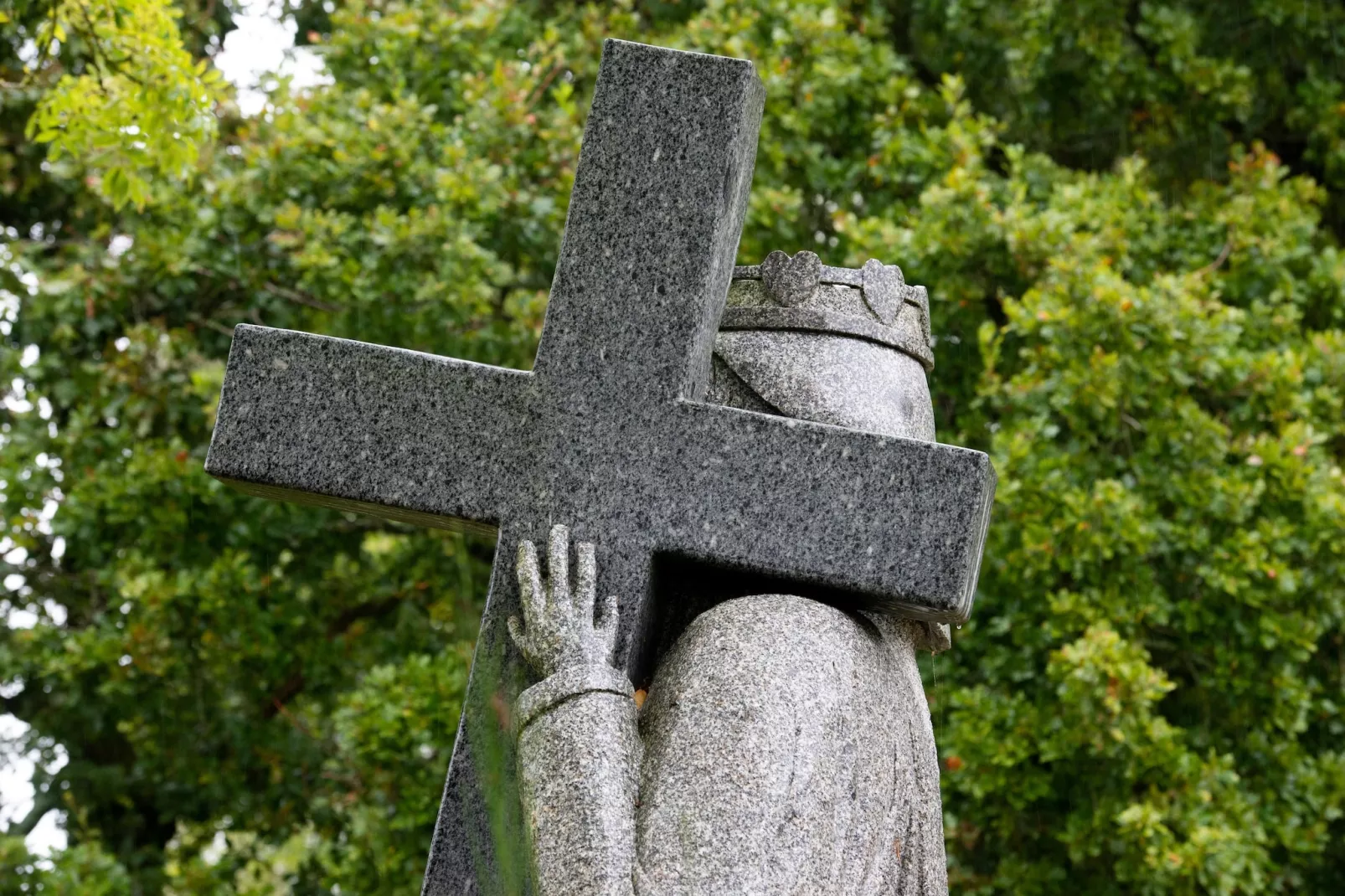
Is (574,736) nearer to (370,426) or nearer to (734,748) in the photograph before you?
(734,748)

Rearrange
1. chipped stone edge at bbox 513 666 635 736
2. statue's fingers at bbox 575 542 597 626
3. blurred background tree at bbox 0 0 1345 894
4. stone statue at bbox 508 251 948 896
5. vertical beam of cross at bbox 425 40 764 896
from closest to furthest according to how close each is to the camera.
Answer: stone statue at bbox 508 251 948 896 < chipped stone edge at bbox 513 666 635 736 < statue's fingers at bbox 575 542 597 626 < vertical beam of cross at bbox 425 40 764 896 < blurred background tree at bbox 0 0 1345 894

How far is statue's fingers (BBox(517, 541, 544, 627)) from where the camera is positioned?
271 cm

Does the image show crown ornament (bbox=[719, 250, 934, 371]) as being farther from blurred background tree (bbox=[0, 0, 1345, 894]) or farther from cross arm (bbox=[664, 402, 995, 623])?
blurred background tree (bbox=[0, 0, 1345, 894])

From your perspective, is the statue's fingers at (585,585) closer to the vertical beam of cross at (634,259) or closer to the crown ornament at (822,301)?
the vertical beam of cross at (634,259)

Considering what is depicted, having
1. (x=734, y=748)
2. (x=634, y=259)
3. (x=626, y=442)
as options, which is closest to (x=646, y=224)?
(x=634, y=259)

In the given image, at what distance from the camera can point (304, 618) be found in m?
8.58

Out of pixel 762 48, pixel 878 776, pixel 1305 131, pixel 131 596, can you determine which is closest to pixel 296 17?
pixel 762 48

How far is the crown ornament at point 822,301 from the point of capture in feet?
10.1

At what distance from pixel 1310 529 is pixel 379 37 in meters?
5.15

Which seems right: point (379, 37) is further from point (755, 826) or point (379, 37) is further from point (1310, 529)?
point (755, 826)

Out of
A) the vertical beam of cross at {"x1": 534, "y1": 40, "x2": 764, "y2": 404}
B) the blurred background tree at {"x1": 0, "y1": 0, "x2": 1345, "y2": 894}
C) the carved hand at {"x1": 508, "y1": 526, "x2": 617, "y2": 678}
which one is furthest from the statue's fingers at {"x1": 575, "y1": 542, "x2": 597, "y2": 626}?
the blurred background tree at {"x1": 0, "y1": 0, "x2": 1345, "y2": 894}

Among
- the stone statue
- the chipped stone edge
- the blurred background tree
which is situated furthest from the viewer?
the blurred background tree

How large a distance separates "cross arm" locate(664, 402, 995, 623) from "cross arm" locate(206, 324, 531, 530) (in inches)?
13.4

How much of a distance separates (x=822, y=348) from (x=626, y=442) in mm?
460
